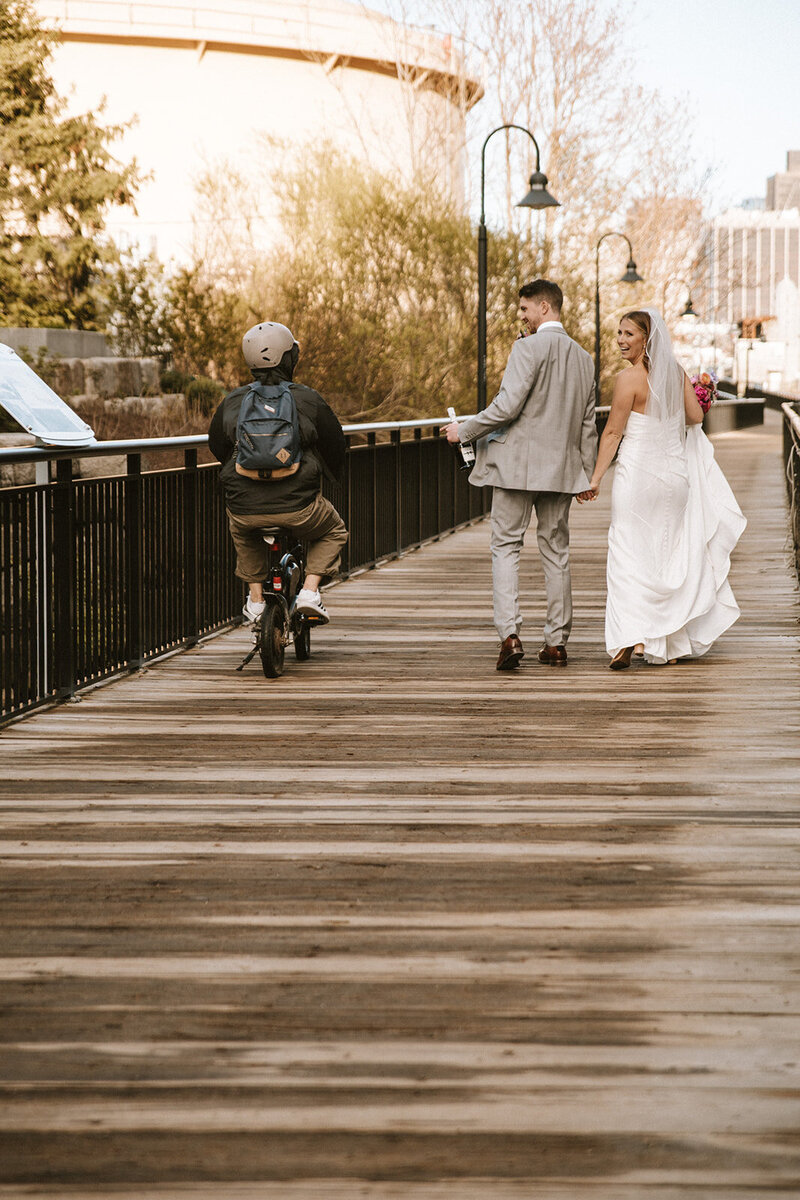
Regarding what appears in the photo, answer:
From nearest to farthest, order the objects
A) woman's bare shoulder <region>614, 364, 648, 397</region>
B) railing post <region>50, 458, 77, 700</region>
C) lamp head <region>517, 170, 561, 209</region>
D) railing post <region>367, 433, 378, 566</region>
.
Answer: railing post <region>50, 458, 77, 700</region> → woman's bare shoulder <region>614, 364, 648, 397</region> → railing post <region>367, 433, 378, 566</region> → lamp head <region>517, 170, 561, 209</region>

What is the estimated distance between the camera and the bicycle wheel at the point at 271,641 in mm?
8609

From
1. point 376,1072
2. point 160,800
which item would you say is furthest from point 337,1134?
point 160,800

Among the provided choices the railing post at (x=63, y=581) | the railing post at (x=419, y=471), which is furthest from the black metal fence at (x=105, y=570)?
the railing post at (x=419, y=471)

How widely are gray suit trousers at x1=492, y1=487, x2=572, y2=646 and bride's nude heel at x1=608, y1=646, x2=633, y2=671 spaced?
0.36m

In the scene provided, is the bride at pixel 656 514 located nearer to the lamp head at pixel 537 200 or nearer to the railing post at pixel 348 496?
the railing post at pixel 348 496

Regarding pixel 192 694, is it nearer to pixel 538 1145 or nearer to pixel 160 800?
pixel 160 800

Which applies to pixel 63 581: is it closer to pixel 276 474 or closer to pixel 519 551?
pixel 276 474

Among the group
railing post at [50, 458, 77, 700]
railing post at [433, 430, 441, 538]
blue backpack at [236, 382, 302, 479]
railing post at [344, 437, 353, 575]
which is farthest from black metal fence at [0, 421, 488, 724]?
railing post at [433, 430, 441, 538]

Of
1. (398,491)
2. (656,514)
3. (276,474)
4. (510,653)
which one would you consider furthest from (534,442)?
(398,491)

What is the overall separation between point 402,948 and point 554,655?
5166 millimetres

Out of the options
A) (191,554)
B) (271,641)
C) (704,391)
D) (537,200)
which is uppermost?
(537,200)

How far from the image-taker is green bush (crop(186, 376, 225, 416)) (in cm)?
2864

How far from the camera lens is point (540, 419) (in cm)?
Result: 909

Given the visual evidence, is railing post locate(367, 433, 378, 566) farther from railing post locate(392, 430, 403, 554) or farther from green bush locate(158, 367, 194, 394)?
green bush locate(158, 367, 194, 394)
